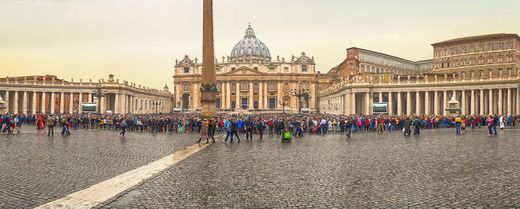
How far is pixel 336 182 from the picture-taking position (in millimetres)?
9453

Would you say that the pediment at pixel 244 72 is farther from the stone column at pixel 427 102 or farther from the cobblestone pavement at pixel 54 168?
the cobblestone pavement at pixel 54 168

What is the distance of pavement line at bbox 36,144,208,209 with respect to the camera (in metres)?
7.36

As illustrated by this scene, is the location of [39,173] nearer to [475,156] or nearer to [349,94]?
[475,156]

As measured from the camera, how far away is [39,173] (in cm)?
1035

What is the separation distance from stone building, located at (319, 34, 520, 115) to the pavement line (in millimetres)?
52375

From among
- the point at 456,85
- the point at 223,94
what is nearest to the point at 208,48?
the point at 456,85

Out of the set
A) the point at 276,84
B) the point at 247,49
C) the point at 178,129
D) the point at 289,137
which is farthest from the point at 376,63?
the point at 289,137

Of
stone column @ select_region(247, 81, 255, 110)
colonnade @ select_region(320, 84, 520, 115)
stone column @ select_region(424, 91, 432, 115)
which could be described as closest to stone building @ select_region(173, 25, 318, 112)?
stone column @ select_region(247, 81, 255, 110)

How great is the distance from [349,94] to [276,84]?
1617 inches

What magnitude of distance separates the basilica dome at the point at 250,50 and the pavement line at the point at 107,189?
373 ft

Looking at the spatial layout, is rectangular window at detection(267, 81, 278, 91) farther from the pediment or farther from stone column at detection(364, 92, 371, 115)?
stone column at detection(364, 92, 371, 115)

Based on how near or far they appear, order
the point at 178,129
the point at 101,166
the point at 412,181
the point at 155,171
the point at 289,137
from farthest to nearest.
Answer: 1. the point at 178,129
2. the point at 289,137
3. the point at 101,166
4. the point at 155,171
5. the point at 412,181

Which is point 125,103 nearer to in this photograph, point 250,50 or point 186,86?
point 186,86

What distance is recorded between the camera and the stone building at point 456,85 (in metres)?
57.6
